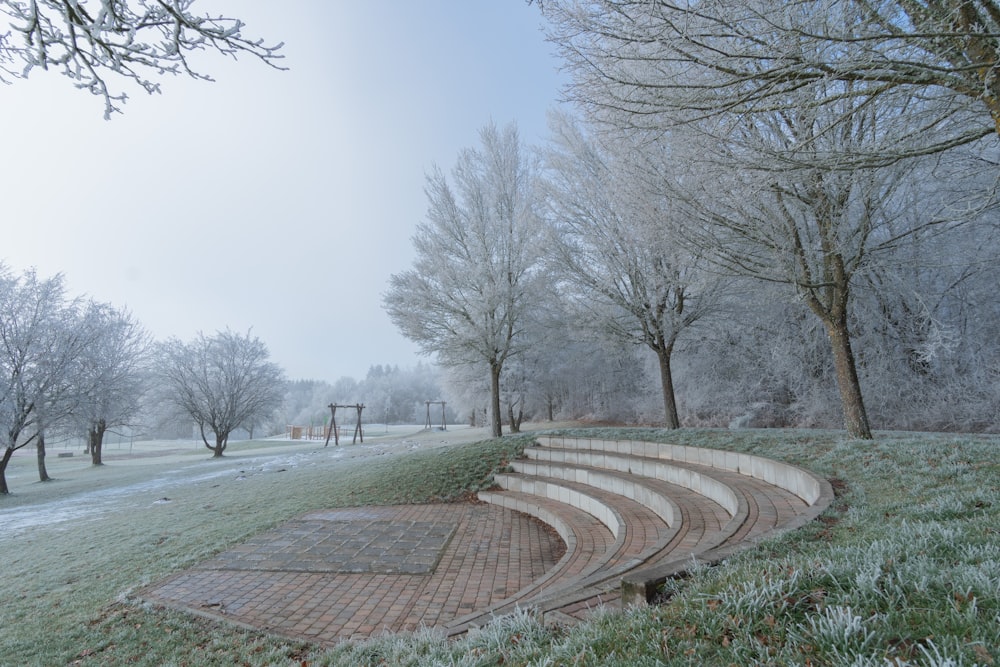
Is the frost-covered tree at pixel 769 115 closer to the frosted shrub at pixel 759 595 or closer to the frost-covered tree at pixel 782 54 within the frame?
the frost-covered tree at pixel 782 54

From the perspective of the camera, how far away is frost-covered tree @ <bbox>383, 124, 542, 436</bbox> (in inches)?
523

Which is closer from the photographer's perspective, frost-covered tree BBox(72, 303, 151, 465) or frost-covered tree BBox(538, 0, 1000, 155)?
frost-covered tree BBox(538, 0, 1000, 155)

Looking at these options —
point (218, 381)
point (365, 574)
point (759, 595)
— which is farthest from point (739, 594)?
point (218, 381)

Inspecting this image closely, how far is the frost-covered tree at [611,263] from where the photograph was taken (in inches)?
398

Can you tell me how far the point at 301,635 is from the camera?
3.78 m

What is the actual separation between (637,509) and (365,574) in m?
3.26

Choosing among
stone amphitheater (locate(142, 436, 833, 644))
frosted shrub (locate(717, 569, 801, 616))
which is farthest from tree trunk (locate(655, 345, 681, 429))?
frosted shrub (locate(717, 569, 801, 616))

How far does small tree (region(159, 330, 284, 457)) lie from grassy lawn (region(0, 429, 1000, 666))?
62.9 ft

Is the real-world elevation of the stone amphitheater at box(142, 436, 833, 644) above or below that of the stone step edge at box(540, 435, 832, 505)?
below

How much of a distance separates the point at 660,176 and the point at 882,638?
6665mm

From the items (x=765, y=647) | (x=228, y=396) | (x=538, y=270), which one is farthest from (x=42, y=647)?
(x=228, y=396)

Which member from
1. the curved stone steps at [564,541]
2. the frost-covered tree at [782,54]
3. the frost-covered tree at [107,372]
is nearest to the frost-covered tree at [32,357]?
the frost-covered tree at [107,372]

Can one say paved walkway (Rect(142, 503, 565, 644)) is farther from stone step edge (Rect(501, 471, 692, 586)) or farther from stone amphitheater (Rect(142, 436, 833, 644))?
stone step edge (Rect(501, 471, 692, 586))

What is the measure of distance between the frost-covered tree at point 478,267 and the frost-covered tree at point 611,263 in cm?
117
